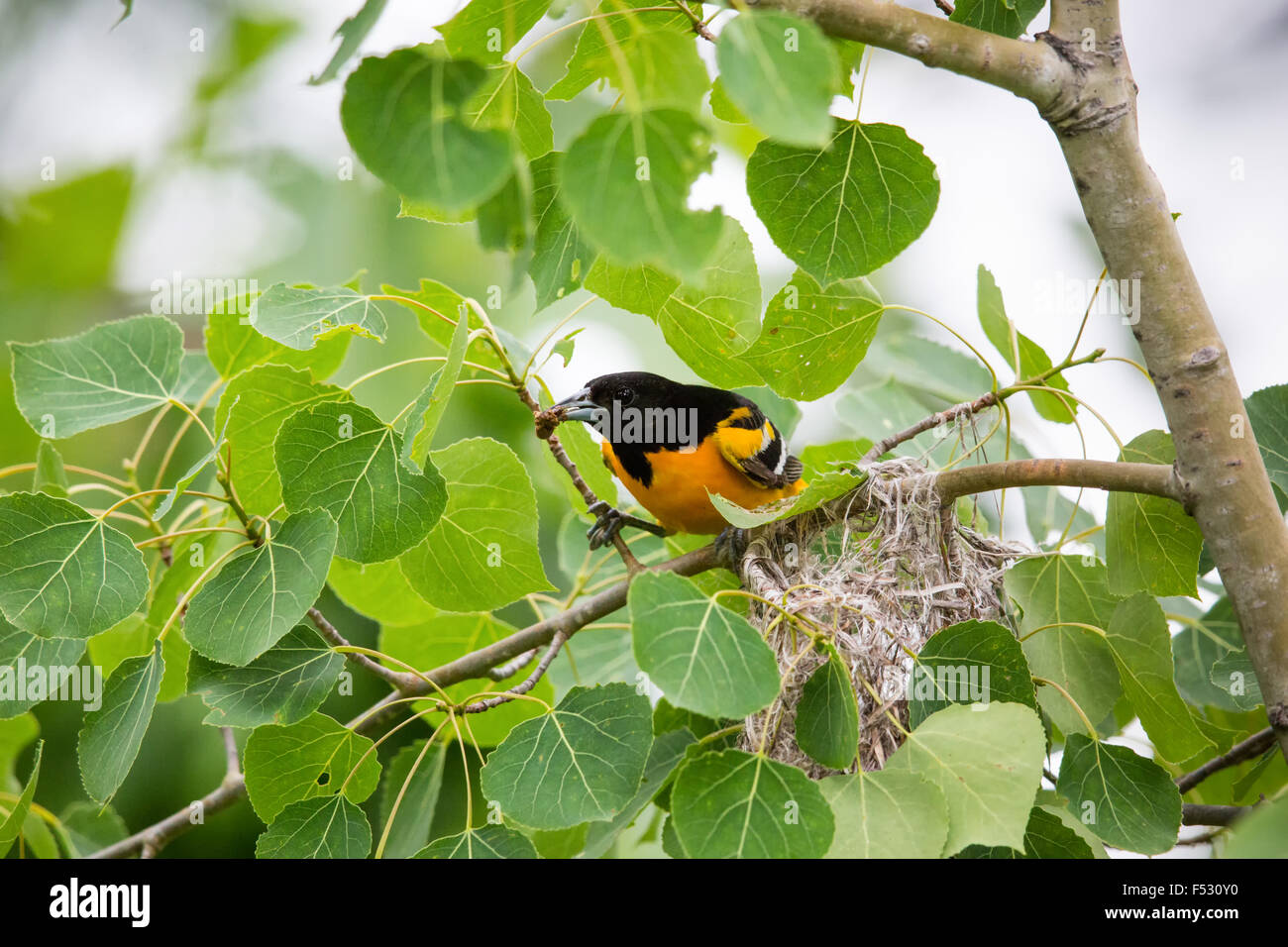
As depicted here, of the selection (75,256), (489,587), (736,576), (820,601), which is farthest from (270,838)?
(75,256)

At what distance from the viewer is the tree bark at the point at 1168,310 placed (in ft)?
5.89

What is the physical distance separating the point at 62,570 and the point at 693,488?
5.72 feet

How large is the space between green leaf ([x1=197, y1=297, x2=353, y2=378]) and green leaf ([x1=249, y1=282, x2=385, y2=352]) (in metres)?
0.34

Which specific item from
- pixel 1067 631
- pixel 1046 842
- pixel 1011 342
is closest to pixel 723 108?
pixel 1011 342

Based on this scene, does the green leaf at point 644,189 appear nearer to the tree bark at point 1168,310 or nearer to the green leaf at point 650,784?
the tree bark at point 1168,310

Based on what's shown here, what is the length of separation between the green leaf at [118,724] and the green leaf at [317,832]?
0.28 m

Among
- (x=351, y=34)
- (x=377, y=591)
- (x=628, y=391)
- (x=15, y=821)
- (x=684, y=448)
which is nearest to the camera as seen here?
(x=351, y=34)

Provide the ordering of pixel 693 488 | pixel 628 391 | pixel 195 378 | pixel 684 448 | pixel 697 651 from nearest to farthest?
pixel 697 651 < pixel 195 378 < pixel 693 488 < pixel 684 448 < pixel 628 391

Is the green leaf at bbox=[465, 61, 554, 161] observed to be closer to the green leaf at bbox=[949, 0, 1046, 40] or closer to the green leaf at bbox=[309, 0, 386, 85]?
the green leaf at bbox=[309, 0, 386, 85]

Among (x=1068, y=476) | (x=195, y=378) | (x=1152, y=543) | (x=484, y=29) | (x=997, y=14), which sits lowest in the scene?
(x=1152, y=543)

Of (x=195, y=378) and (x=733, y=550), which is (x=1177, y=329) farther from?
(x=195, y=378)

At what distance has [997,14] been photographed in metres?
2.10

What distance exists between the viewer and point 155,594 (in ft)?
8.26
